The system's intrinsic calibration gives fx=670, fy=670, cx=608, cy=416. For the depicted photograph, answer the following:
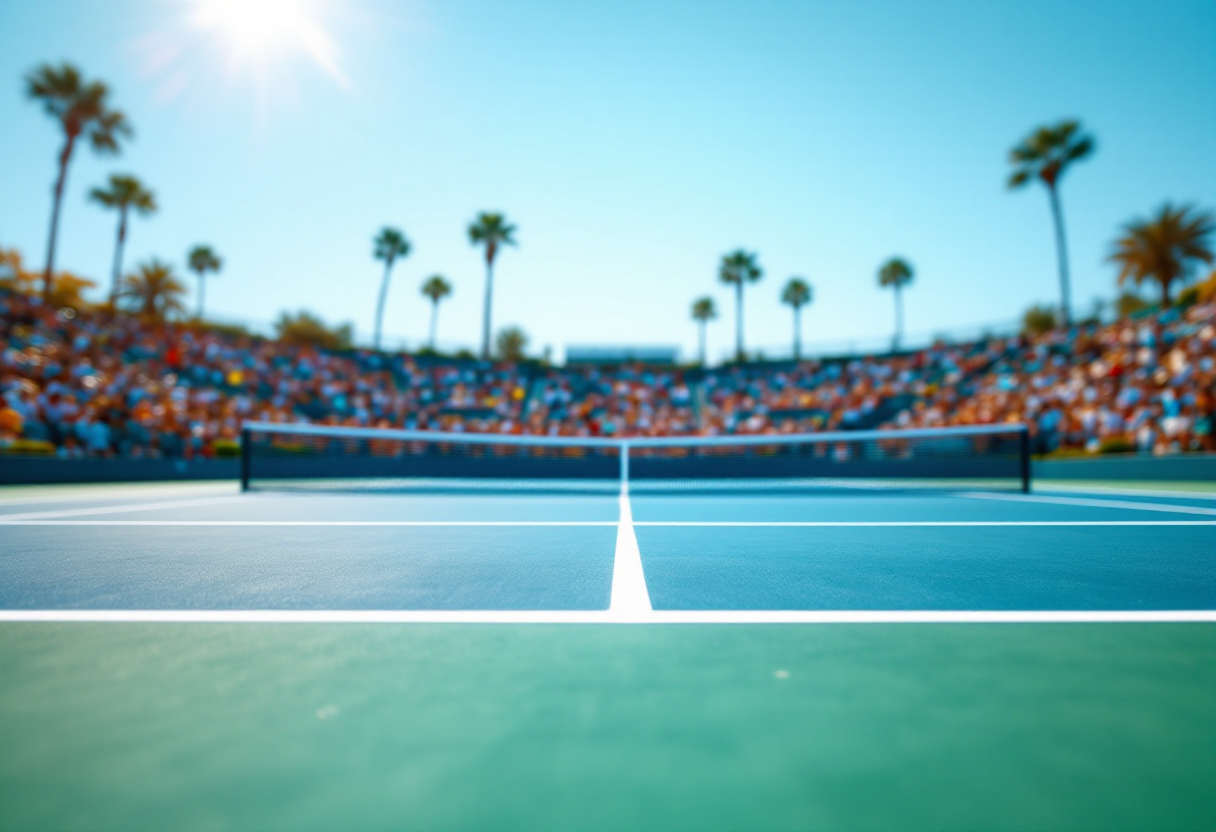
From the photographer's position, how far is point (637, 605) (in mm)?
3047

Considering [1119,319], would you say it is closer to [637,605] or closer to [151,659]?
[637,605]

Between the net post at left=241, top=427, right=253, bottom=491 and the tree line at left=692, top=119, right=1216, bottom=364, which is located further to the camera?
the tree line at left=692, top=119, right=1216, bottom=364

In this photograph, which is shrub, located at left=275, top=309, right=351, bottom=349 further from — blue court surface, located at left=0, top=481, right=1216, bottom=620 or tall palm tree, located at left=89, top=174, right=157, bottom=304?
blue court surface, located at left=0, top=481, right=1216, bottom=620

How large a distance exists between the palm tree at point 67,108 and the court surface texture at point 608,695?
37.6 m

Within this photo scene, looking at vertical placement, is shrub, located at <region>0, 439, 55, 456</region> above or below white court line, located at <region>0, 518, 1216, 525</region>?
above

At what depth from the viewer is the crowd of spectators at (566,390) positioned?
2009 centimetres

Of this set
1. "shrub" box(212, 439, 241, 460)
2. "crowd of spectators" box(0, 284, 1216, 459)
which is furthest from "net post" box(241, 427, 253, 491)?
"shrub" box(212, 439, 241, 460)

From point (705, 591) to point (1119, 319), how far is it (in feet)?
101

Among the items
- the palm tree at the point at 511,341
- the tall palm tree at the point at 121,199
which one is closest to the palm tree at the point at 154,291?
the tall palm tree at the point at 121,199

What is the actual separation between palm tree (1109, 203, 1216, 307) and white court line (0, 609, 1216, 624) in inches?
1555

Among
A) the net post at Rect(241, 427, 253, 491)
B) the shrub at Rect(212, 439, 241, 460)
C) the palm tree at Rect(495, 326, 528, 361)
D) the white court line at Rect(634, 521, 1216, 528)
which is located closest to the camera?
the white court line at Rect(634, 521, 1216, 528)

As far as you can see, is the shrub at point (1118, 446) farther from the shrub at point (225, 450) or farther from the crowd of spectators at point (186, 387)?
the shrub at point (225, 450)

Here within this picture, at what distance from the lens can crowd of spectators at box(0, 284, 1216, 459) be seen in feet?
65.9

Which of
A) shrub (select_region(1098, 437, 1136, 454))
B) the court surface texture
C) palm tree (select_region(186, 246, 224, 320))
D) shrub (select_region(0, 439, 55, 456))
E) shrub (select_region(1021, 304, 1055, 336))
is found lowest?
the court surface texture
